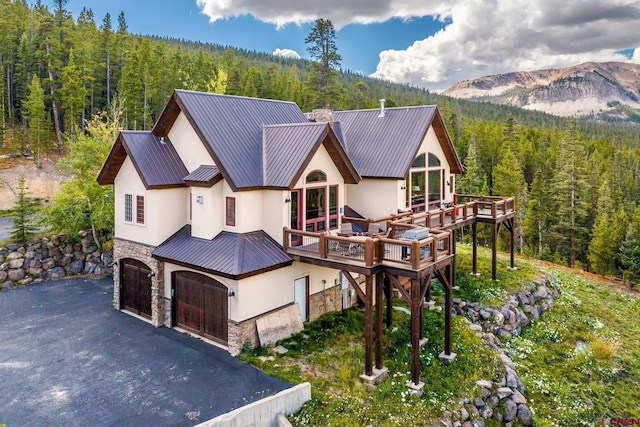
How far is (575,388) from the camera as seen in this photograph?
1286 cm

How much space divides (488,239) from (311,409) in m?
37.3

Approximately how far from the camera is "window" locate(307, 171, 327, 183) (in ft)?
45.4

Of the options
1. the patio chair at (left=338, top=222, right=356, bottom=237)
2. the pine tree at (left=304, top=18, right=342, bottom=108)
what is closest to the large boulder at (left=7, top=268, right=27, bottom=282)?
the patio chair at (left=338, top=222, right=356, bottom=237)

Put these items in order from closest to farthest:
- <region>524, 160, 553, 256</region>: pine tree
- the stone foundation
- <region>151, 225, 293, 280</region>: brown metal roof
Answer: <region>151, 225, 293, 280</region>: brown metal roof, the stone foundation, <region>524, 160, 553, 256</region>: pine tree

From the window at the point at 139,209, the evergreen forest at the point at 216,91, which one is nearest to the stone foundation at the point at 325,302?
the window at the point at 139,209

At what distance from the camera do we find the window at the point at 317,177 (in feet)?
45.4

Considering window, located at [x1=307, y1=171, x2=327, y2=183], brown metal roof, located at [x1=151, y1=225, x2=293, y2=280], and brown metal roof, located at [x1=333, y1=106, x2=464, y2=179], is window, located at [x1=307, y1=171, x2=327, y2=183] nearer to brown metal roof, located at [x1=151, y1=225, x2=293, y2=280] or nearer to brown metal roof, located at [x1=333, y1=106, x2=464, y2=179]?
brown metal roof, located at [x1=151, y1=225, x2=293, y2=280]

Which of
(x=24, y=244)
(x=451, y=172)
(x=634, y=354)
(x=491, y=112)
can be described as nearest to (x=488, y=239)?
(x=451, y=172)

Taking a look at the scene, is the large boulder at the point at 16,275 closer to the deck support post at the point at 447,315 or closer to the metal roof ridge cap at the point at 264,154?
the metal roof ridge cap at the point at 264,154

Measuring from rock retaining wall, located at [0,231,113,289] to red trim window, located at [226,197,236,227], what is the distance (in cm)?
1017

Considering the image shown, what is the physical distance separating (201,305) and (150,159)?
550 cm

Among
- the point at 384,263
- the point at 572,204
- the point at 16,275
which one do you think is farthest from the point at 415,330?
the point at 572,204

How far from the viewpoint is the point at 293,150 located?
13523mm

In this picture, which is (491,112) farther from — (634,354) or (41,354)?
(41,354)
